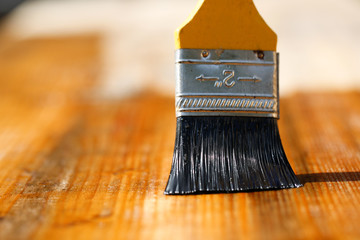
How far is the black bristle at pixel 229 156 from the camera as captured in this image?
123 centimetres

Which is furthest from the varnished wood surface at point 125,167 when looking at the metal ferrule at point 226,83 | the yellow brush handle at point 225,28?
the yellow brush handle at point 225,28

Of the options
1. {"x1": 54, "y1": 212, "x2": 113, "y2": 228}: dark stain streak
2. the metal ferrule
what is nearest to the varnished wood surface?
{"x1": 54, "y1": 212, "x2": 113, "y2": 228}: dark stain streak

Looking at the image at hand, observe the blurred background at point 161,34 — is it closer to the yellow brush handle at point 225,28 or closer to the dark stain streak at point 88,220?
the yellow brush handle at point 225,28

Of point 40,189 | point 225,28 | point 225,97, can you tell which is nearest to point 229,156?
point 225,97

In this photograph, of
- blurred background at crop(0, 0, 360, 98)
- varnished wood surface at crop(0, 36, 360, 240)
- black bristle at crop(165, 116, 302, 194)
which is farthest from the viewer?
blurred background at crop(0, 0, 360, 98)

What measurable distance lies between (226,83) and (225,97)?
4cm

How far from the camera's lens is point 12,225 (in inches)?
39.8

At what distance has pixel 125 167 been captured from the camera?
1524 millimetres

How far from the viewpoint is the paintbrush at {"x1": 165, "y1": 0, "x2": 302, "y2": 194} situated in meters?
1.28

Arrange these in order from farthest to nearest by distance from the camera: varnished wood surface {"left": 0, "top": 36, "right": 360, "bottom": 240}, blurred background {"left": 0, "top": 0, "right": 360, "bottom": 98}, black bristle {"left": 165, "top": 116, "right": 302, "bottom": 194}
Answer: blurred background {"left": 0, "top": 0, "right": 360, "bottom": 98}
black bristle {"left": 165, "top": 116, "right": 302, "bottom": 194}
varnished wood surface {"left": 0, "top": 36, "right": 360, "bottom": 240}

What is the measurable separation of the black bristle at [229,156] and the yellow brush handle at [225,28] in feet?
0.68

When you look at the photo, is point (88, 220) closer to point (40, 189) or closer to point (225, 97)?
point (40, 189)

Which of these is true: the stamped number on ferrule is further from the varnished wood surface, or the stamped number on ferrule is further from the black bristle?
the varnished wood surface

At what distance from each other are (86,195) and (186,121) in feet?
1.10
